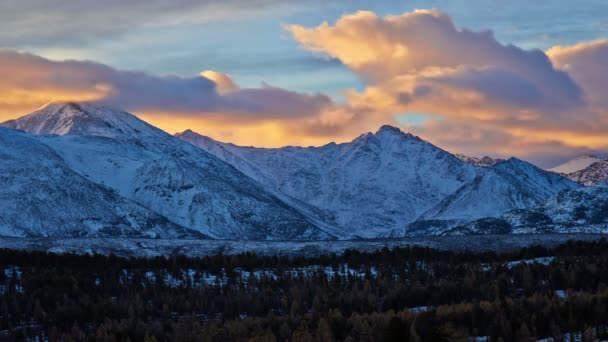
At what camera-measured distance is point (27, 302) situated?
6540 inches

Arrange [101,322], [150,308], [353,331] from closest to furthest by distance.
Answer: [353,331]
[101,322]
[150,308]

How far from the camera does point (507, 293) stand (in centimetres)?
17488

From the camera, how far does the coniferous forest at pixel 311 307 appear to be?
13025 cm

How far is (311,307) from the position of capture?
175000 mm

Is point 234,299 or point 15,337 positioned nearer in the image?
point 15,337

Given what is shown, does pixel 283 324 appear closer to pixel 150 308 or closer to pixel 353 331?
pixel 353 331

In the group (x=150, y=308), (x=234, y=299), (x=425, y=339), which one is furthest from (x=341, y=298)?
(x=425, y=339)

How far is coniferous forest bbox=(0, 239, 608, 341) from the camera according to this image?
130 meters

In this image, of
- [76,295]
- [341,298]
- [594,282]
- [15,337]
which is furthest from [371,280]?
[15,337]

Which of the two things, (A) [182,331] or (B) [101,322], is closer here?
(A) [182,331]

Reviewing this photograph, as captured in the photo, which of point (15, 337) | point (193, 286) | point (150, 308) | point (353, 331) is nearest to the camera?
point (353, 331)

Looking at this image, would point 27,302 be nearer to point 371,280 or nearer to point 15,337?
point 15,337

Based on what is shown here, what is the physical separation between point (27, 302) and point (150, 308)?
63.9 feet

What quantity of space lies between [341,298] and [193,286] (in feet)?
113
